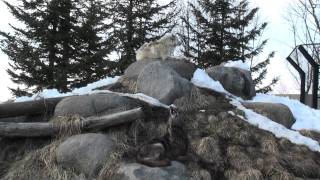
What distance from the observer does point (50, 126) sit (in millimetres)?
8141

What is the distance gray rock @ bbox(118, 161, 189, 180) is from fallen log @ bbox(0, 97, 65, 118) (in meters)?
2.41

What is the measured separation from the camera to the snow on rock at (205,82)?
386 inches

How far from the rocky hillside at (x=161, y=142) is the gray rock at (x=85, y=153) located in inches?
0.6

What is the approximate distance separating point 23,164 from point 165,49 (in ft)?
13.6

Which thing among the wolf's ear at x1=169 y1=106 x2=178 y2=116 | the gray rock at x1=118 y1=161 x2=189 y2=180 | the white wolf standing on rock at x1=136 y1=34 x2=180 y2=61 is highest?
the white wolf standing on rock at x1=136 y1=34 x2=180 y2=61

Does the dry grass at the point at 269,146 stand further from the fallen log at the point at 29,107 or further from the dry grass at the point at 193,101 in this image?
the fallen log at the point at 29,107

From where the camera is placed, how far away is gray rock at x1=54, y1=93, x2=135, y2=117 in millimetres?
8484

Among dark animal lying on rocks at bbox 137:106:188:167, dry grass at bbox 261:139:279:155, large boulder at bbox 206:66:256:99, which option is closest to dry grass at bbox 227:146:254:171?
dry grass at bbox 261:139:279:155

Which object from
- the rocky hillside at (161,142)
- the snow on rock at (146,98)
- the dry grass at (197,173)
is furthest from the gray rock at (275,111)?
the dry grass at (197,173)

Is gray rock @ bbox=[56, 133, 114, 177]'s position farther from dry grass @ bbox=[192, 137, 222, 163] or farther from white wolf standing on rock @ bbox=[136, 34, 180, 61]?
white wolf standing on rock @ bbox=[136, 34, 180, 61]

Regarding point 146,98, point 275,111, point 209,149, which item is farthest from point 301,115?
point 146,98

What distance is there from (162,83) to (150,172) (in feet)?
7.97

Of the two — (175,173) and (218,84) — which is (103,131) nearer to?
(175,173)

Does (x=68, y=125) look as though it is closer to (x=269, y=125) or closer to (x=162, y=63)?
(x=162, y=63)
